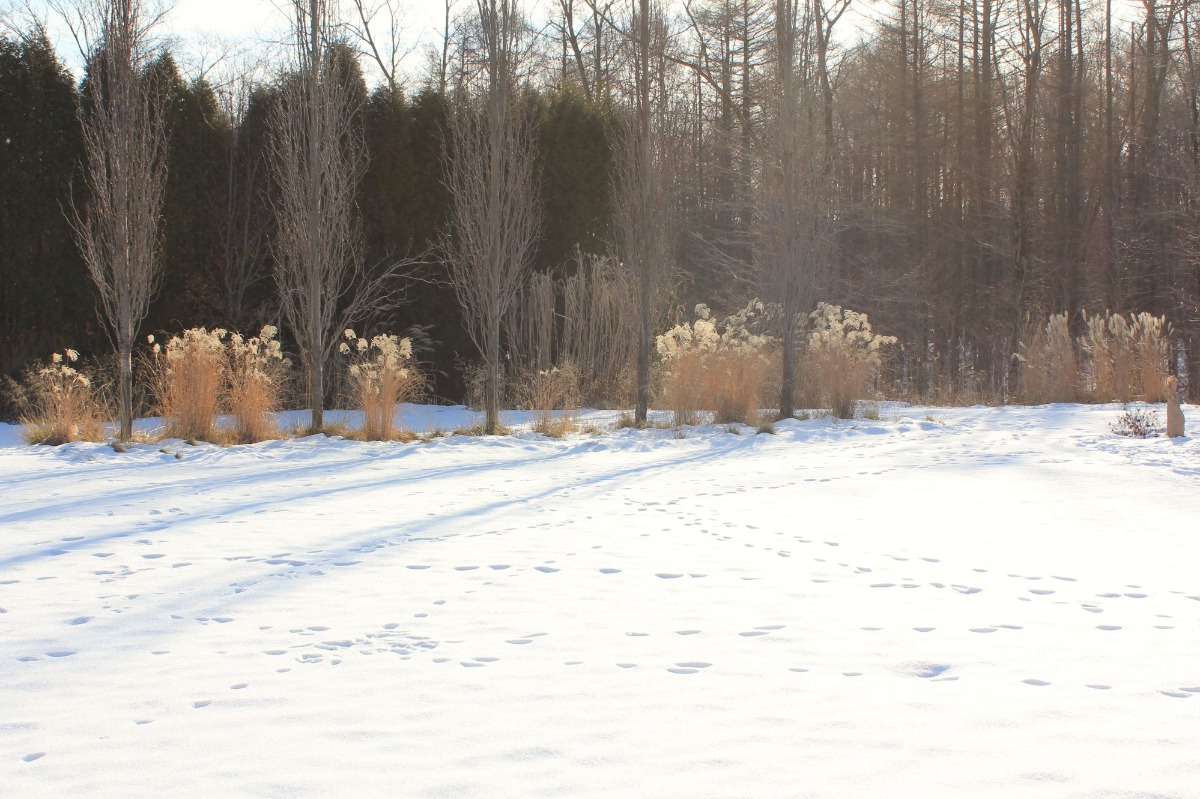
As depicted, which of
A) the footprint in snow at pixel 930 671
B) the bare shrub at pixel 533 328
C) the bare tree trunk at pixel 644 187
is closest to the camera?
the footprint in snow at pixel 930 671

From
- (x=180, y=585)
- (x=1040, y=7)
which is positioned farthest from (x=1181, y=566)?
(x=1040, y=7)

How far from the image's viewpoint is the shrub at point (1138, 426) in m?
8.17

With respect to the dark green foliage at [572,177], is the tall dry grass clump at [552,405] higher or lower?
lower

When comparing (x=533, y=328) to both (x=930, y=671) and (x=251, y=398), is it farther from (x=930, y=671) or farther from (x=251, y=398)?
(x=930, y=671)

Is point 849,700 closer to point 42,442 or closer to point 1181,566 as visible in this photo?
point 1181,566

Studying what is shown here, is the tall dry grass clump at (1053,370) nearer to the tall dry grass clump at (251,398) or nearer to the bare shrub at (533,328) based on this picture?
the bare shrub at (533,328)

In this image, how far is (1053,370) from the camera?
1191cm

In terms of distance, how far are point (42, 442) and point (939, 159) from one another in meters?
18.5

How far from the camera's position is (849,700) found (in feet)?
8.02

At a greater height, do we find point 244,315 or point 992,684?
point 244,315

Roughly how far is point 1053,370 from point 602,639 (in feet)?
35.2

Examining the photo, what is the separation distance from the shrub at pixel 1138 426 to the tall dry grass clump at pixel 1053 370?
2834mm

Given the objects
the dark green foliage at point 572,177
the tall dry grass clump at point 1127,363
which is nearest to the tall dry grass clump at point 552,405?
the dark green foliage at point 572,177

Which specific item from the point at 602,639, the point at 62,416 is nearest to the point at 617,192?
the point at 62,416
